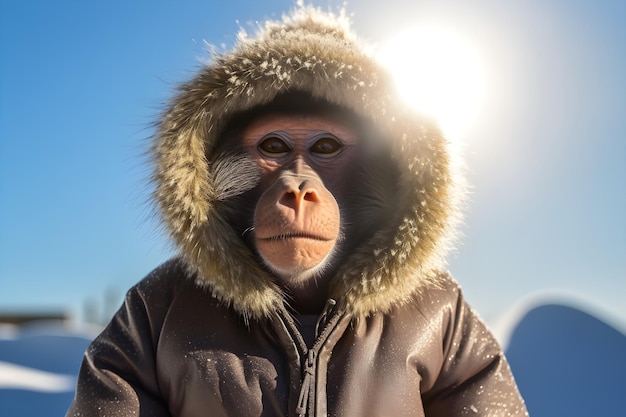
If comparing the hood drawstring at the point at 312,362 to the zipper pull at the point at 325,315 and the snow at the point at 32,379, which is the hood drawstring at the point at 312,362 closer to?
the zipper pull at the point at 325,315

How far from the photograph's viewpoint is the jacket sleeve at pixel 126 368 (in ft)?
3.89

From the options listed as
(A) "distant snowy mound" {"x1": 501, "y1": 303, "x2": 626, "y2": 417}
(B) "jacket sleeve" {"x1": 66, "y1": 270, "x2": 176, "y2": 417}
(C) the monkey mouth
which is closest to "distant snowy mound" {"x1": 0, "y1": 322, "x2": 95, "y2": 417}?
(B) "jacket sleeve" {"x1": 66, "y1": 270, "x2": 176, "y2": 417}

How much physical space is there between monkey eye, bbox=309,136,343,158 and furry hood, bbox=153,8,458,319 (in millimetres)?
86

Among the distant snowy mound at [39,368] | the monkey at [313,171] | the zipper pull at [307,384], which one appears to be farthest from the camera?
the distant snowy mound at [39,368]

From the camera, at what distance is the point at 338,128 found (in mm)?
1311

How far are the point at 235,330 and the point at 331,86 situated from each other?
0.57 m

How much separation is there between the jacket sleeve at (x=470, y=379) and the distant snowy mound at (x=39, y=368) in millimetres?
2203

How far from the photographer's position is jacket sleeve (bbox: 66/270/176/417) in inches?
46.7

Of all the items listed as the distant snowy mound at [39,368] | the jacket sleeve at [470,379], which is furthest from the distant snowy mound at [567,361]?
the distant snowy mound at [39,368]

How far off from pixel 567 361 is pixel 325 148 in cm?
254

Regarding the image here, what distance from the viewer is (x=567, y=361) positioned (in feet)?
10.5

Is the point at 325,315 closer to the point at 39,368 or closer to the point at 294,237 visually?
the point at 294,237

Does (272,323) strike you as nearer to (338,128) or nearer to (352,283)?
(352,283)

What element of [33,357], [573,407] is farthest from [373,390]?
[33,357]
